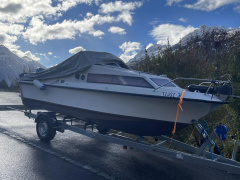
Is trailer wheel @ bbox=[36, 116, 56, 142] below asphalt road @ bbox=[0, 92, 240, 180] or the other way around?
the other way around

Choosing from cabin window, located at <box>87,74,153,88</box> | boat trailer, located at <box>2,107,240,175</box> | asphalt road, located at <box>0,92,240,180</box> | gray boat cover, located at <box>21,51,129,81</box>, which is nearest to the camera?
boat trailer, located at <box>2,107,240,175</box>

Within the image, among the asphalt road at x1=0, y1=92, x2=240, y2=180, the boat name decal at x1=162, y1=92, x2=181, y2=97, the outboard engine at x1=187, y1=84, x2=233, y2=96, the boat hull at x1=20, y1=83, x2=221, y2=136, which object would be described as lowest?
the asphalt road at x1=0, y1=92, x2=240, y2=180

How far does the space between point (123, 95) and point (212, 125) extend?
341 centimetres

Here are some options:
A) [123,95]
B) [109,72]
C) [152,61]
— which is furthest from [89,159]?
[152,61]

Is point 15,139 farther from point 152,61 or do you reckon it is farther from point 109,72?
point 152,61

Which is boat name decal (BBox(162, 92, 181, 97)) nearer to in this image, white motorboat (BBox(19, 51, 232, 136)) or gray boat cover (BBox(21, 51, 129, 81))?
white motorboat (BBox(19, 51, 232, 136))

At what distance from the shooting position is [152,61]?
1002 cm

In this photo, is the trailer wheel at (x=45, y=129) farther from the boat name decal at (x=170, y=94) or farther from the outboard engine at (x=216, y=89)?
the outboard engine at (x=216, y=89)

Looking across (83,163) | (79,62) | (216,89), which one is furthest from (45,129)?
(216,89)

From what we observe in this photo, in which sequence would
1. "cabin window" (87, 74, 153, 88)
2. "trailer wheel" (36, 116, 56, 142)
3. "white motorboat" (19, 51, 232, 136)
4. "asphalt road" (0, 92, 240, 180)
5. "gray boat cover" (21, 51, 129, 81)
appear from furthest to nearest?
1. "trailer wheel" (36, 116, 56, 142)
2. "gray boat cover" (21, 51, 129, 81)
3. "cabin window" (87, 74, 153, 88)
4. "white motorboat" (19, 51, 232, 136)
5. "asphalt road" (0, 92, 240, 180)

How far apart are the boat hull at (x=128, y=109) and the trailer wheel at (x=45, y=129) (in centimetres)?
52

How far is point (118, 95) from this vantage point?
5.25 meters

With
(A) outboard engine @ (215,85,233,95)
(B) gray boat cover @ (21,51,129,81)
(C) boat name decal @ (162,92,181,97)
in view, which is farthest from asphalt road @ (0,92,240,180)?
(B) gray boat cover @ (21,51,129,81)

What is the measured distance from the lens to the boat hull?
466 centimetres
